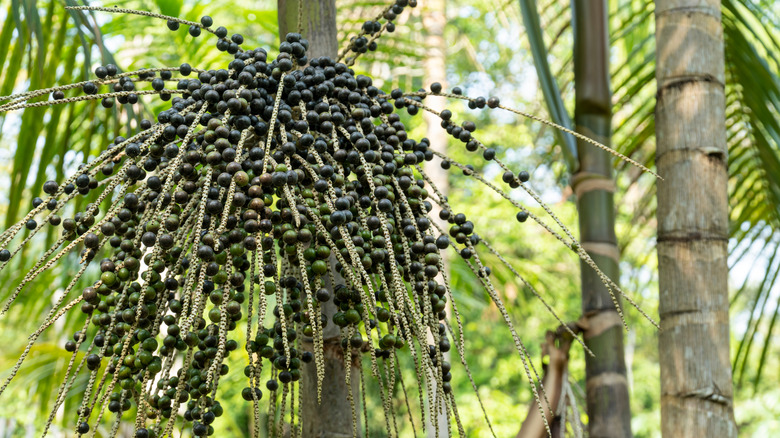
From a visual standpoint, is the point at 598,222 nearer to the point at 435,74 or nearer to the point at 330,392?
the point at 330,392

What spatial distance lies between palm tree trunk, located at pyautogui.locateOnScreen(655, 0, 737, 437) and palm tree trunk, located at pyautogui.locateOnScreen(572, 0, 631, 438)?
0.10m

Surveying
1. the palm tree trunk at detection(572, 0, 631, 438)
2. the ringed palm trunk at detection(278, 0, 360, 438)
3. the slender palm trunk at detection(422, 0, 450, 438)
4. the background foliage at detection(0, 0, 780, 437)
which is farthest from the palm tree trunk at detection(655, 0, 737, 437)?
the slender palm trunk at detection(422, 0, 450, 438)

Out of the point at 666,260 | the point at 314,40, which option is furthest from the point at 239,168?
the point at 666,260

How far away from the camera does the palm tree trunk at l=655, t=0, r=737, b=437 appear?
47.8 inches

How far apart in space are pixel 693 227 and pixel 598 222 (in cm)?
21

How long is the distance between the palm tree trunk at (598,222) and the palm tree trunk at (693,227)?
3.9 inches

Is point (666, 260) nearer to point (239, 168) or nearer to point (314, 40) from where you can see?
point (314, 40)

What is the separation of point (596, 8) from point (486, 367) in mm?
8362

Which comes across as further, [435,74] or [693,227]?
[435,74]

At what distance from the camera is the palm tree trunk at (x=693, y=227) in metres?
1.21

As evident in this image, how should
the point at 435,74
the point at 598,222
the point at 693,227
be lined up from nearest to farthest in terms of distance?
1. the point at 693,227
2. the point at 598,222
3. the point at 435,74

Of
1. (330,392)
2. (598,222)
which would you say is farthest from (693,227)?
(330,392)

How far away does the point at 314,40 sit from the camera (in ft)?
3.78

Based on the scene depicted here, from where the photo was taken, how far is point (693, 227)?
4.12 feet
